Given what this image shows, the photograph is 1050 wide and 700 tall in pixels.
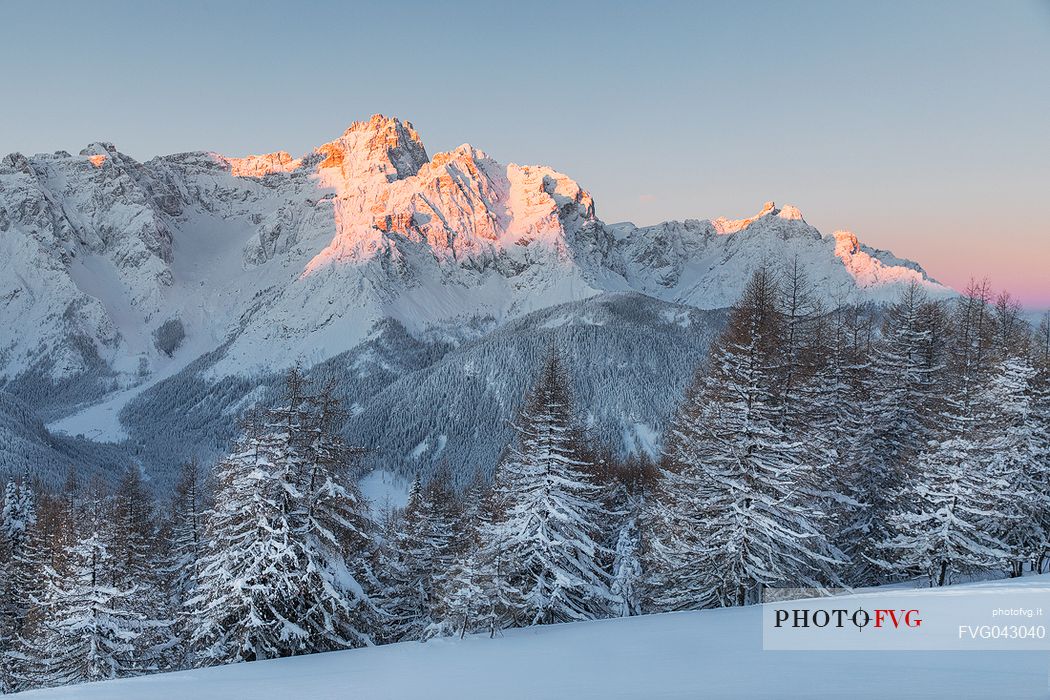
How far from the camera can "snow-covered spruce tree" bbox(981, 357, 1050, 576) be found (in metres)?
20.0

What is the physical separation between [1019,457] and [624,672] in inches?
688

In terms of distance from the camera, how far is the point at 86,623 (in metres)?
19.7

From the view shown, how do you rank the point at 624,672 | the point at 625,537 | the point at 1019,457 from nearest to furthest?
the point at 624,672, the point at 1019,457, the point at 625,537

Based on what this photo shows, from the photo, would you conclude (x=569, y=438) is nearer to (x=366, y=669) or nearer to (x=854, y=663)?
(x=366, y=669)

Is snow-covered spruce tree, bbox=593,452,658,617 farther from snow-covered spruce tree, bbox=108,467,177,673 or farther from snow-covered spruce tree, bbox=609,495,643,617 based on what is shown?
snow-covered spruce tree, bbox=108,467,177,673

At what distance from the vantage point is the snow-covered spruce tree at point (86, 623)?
19.8m

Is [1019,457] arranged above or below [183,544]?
above

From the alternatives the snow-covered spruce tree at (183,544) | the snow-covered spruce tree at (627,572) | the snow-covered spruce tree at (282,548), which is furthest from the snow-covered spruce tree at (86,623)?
the snow-covered spruce tree at (627,572)

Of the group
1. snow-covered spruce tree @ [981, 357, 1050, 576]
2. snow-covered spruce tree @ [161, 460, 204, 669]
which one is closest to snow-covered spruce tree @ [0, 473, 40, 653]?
snow-covered spruce tree @ [161, 460, 204, 669]

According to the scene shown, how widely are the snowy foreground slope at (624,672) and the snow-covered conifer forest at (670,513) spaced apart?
2471 mm

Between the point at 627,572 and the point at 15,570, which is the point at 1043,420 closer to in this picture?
the point at 627,572

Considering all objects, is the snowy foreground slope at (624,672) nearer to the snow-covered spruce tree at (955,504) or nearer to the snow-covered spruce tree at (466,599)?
the snow-covered spruce tree at (466,599)

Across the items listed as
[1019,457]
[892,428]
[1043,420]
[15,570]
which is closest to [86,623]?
[15,570]

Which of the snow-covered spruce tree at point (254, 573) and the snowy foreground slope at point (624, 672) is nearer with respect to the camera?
the snowy foreground slope at point (624, 672)
